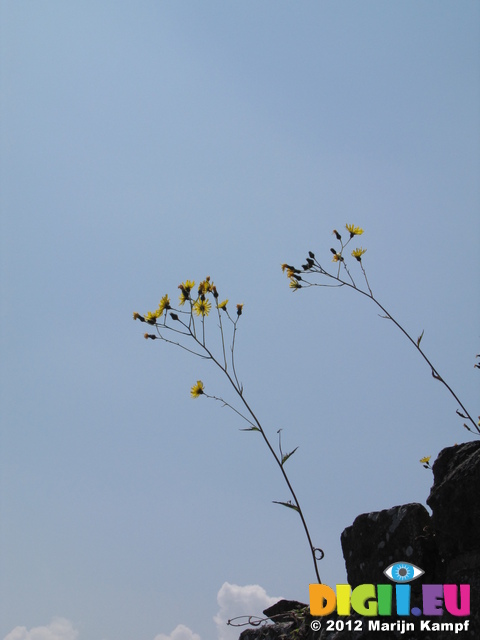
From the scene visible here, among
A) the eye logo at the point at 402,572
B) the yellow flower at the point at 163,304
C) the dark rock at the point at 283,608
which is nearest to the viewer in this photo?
the eye logo at the point at 402,572

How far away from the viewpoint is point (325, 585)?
11.4 ft

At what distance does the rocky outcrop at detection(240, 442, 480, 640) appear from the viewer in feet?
9.53

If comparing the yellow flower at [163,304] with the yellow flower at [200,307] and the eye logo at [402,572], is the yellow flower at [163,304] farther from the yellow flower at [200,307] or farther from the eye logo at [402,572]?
the eye logo at [402,572]

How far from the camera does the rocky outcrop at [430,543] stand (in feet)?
9.53

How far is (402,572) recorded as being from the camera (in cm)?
314

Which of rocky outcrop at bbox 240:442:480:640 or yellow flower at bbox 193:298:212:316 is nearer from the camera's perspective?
rocky outcrop at bbox 240:442:480:640

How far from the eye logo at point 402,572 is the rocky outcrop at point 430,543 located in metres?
0.03

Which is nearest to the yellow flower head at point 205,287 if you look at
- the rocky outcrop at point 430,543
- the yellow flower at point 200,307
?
the yellow flower at point 200,307

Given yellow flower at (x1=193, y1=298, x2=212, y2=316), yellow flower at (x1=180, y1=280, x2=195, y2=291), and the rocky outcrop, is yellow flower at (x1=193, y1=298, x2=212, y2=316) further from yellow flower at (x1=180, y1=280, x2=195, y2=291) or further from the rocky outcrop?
the rocky outcrop

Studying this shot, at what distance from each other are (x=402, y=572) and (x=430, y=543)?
21 centimetres

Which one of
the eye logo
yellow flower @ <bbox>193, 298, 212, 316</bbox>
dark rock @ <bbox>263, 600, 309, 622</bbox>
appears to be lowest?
dark rock @ <bbox>263, 600, 309, 622</bbox>

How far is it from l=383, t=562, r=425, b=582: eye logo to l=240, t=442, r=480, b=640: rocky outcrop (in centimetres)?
3

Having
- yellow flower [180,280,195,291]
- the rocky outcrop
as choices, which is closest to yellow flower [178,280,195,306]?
yellow flower [180,280,195,291]

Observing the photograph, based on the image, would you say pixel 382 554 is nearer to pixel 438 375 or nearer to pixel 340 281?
pixel 438 375
